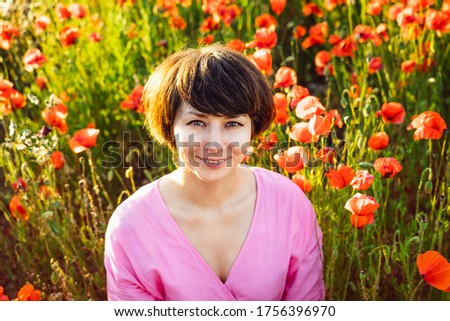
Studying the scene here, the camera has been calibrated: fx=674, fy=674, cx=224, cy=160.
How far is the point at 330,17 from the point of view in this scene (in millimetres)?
3215

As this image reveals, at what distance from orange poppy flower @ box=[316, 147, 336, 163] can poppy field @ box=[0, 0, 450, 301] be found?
Answer: 0.03 feet

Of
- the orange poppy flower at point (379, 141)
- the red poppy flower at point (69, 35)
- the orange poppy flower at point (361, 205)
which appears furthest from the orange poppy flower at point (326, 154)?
the red poppy flower at point (69, 35)

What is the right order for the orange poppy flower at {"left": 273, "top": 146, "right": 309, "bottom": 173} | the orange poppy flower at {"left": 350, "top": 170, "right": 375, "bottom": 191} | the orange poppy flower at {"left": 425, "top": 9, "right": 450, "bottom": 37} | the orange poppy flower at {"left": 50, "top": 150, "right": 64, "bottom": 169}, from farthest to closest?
the orange poppy flower at {"left": 425, "top": 9, "right": 450, "bottom": 37}
the orange poppy flower at {"left": 50, "top": 150, "right": 64, "bottom": 169}
the orange poppy flower at {"left": 273, "top": 146, "right": 309, "bottom": 173}
the orange poppy flower at {"left": 350, "top": 170, "right": 375, "bottom": 191}

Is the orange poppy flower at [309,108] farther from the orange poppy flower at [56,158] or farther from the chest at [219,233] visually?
the orange poppy flower at [56,158]

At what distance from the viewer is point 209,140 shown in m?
→ 1.58

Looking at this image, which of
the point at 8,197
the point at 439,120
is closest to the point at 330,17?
the point at 439,120

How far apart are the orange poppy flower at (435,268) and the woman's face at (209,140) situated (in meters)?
0.51

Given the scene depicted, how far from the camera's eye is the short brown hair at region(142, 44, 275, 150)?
1.55 metres

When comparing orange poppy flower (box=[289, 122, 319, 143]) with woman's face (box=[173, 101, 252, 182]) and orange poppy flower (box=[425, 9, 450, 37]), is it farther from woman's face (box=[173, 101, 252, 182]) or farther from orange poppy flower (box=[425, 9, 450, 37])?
orange poppy flower (box=[425, 9, 450, 37])

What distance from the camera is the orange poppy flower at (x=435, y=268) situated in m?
1.61

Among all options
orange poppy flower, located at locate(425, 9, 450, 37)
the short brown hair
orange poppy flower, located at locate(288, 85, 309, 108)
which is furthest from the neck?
orange poppy flower, located at locate(425, 9, 450, 37)

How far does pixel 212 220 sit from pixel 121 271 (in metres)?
0.27
